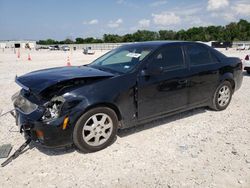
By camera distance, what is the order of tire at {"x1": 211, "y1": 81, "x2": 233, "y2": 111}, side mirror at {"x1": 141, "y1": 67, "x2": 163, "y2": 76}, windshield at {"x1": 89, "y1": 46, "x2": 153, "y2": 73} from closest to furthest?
side mirror at {"x1": 141, "y1": 67, "x2": 163, "y2": 76}, windshield at {"x1": 89, "y1": 46, "x2": 153, "y2": 73}, tire at {"x1": 211, "y1": 81, "x2": 233, "y2": 111}

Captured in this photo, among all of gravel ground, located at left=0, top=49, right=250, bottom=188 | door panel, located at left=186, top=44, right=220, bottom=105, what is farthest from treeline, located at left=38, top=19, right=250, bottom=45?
gravel ground, located at left=0, top=49, right=250, bottom=188

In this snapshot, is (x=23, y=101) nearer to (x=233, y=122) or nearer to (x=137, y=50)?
(x=137, y=50)

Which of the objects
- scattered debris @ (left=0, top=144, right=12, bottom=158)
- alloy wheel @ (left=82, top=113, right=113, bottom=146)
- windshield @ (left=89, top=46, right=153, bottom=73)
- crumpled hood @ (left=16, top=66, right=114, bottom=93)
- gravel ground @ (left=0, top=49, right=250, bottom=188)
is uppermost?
windshield @ (left=89, top=46, right=153, bottom=73)

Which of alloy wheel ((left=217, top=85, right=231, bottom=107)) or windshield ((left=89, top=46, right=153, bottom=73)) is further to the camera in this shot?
alloy wheel ((left=217, top=85, right=231, bottom=107))

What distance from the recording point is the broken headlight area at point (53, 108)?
3.49 metres

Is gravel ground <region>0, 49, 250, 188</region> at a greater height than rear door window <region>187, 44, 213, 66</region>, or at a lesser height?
lesser

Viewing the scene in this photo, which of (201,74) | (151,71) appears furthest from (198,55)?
(151,71)

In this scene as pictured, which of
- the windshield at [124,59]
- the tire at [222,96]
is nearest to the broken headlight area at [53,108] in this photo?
the windshield at [124,59]

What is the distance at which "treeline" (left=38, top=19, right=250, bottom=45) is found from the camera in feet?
301

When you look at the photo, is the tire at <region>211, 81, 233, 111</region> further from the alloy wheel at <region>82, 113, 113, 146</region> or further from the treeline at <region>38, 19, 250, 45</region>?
the treeline at <region>38, 19, 250, 45</region>

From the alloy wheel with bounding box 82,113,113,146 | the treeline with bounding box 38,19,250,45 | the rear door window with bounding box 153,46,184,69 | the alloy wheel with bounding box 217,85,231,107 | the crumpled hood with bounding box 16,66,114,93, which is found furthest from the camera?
the treeline with bounding box 38,19,250,45

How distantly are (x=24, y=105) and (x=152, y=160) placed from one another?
6.88ft

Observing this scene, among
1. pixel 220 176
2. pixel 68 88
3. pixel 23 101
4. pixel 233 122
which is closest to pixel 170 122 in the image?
pixel 233 122

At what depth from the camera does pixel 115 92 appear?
3.90m
